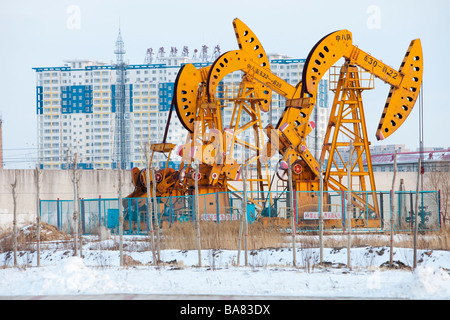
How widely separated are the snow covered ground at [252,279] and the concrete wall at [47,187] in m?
19.7

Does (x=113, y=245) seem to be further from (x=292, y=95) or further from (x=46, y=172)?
(x=46, y=172)

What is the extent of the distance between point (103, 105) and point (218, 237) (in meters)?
100

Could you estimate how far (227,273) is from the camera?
15.1 meters

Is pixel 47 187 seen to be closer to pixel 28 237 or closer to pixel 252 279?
pixel 28 237

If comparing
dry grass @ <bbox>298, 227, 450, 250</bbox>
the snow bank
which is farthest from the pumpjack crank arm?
the snow bank

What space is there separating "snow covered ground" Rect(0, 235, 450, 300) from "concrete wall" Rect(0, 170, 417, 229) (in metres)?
19.7

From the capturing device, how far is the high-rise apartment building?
381ft

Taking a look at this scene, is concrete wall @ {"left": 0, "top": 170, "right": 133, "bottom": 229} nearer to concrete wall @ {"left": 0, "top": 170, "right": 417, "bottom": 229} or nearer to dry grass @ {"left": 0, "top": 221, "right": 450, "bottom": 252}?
concrete wall @ {"left": 0, "top": 170, "right": 417, "bottom": 229}

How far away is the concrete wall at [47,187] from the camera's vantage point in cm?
3750

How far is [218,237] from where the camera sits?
2273cm

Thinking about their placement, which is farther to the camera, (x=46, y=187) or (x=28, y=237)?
(x=46, y=187)

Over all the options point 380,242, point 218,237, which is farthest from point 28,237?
point 380,242
